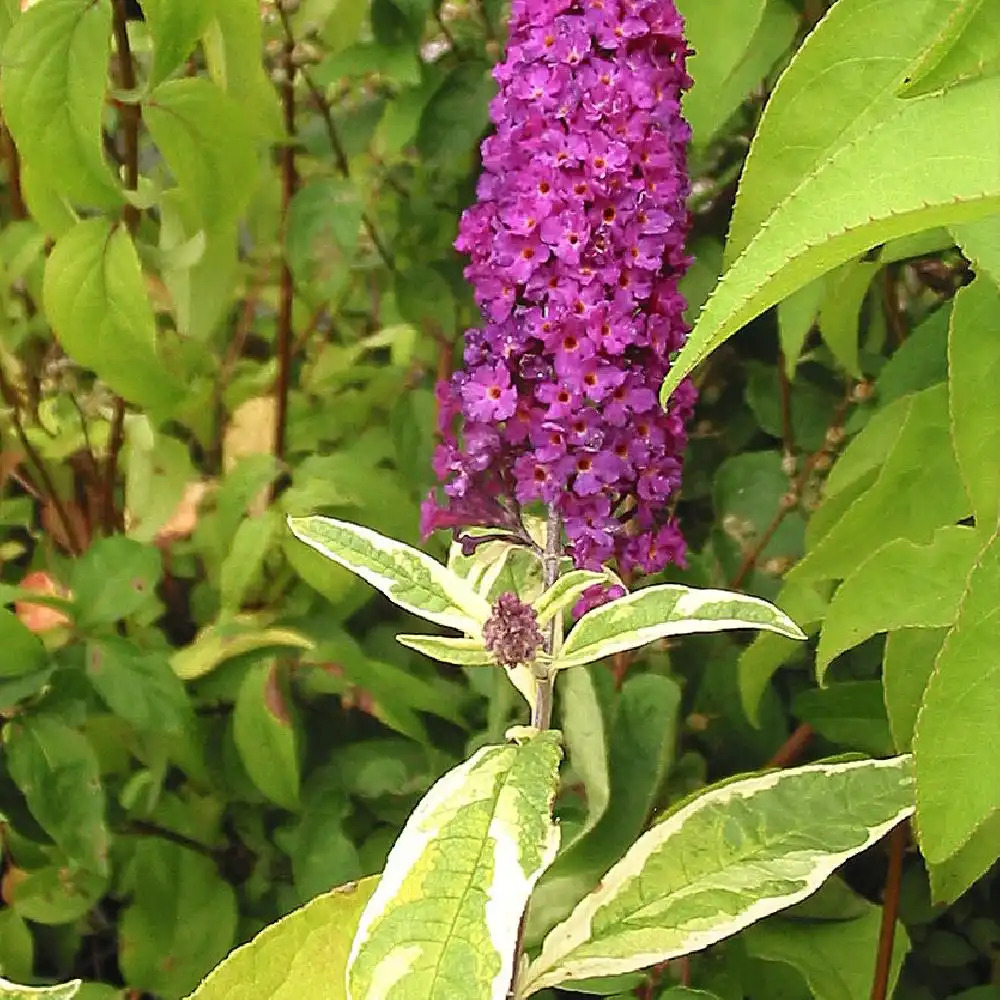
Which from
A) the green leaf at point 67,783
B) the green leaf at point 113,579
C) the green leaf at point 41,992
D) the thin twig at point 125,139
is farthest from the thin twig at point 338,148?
the green leaf at point 41,992

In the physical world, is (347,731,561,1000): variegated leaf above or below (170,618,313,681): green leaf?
below

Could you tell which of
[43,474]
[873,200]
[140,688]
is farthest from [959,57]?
[43,474]

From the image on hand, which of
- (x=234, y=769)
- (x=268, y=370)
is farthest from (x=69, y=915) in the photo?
(x=268, y=370)

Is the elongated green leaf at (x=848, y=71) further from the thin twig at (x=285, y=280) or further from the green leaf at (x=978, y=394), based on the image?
the thin twig at (x=285, y=280)

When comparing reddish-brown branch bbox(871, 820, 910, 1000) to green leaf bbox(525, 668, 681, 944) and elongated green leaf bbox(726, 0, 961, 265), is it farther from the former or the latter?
elongated green leaf bbox(726, 0, 961, 265)

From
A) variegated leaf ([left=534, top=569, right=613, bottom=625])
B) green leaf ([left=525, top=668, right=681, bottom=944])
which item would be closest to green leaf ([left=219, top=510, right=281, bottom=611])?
green leaf ([left=525, top=668, right=681, bottom=944])

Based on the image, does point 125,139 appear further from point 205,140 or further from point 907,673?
point 907,673
